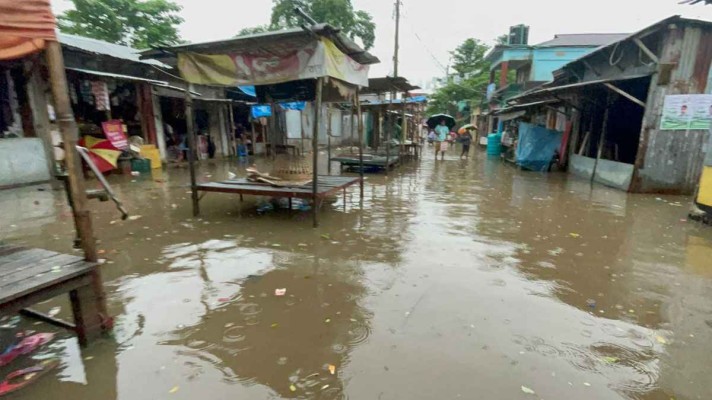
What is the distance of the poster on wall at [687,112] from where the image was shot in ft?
28.8

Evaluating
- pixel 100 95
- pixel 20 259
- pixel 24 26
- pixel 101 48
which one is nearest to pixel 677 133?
pixel 24 26

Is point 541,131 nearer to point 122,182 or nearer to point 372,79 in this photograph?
point 372,79

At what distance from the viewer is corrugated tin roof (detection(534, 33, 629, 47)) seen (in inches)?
908

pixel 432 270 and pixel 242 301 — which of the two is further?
pixel 432 270

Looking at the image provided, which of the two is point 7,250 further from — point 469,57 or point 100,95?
point 469,57

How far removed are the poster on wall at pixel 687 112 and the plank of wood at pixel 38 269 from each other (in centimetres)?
1188

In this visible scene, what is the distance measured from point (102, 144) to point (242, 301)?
10.3m

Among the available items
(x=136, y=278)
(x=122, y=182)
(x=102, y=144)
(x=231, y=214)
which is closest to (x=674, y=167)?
(x=231, y=214)

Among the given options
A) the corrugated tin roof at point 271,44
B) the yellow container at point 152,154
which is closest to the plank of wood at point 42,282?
the corrugated tin roof at point 271,44

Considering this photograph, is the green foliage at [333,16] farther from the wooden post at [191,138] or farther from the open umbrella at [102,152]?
the wooden post at [191,138]

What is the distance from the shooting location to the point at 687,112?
890 centimetres

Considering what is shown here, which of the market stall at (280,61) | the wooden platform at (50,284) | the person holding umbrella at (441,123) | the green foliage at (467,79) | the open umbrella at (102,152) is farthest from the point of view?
the green foliage at (467,79)

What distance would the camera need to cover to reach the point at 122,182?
1042 centimetres

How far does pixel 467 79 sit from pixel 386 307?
34547 mm
